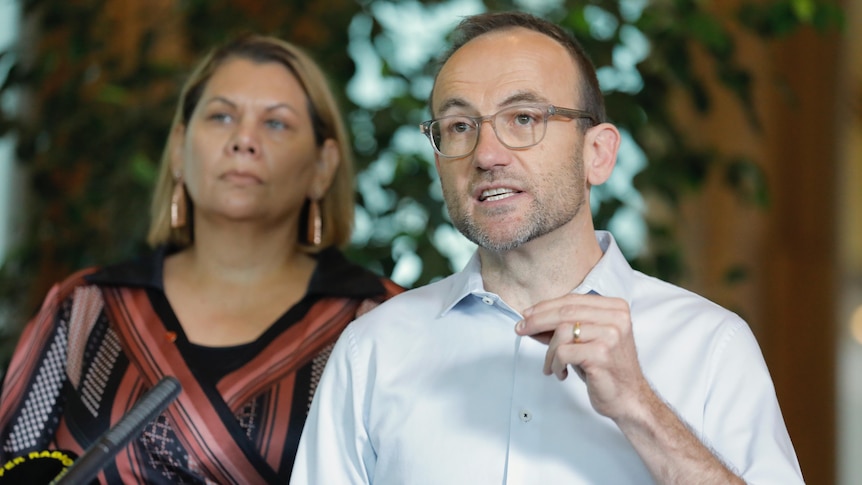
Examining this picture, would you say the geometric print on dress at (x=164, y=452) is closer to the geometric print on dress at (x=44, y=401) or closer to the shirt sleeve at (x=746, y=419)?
the geometric print on dress at (x=44, y=401)

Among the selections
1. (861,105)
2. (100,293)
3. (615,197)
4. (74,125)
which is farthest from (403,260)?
(861,105)

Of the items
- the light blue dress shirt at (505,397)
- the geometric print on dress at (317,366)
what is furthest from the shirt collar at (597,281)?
the geometric print on dress at (317,366)

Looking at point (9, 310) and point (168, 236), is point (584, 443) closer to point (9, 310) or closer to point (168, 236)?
point (168, 236)

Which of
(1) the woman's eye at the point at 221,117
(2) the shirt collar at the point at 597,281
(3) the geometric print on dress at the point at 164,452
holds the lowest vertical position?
(3) the geometric print on dress at the point at 164,452

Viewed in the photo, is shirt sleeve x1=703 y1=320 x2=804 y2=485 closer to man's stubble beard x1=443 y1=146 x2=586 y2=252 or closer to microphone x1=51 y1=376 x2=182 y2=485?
man's stubble beard x1=443 y1=146 x2=586 y2=252

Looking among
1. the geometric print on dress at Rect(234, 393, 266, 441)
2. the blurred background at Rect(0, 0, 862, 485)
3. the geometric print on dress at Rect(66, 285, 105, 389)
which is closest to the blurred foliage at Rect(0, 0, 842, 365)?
the blurred background at Rect(0, 0, 862, 485)

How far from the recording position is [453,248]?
271 cm

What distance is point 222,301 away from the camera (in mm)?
2195

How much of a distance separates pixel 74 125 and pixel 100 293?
85 cm

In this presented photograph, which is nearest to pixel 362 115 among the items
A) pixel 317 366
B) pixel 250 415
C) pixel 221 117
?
pixel 221 117

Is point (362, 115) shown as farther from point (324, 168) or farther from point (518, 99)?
point (518, 99)

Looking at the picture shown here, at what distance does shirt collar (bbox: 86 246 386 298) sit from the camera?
7.06 ft

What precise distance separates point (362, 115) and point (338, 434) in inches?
48.9

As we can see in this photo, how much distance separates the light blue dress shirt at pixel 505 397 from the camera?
1490 mm
